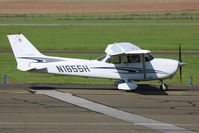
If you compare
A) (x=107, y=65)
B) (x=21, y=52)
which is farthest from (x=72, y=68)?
(x=21, y=52)

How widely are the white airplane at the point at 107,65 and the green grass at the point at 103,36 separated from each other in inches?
705

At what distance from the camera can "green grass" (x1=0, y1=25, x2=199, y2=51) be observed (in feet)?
134

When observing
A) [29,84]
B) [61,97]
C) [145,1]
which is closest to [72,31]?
[29,84]

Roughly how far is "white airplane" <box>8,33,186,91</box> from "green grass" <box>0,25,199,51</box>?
1792cm

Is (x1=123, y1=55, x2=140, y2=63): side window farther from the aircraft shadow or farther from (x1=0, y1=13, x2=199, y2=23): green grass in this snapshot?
(x1=0, y1=13, x2=199, y2=23): green grass

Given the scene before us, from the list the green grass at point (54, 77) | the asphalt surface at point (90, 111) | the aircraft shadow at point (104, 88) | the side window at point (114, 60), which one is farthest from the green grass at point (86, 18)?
the asphalt surface at point (90, 111)

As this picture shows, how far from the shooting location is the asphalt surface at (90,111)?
13695 millimetres

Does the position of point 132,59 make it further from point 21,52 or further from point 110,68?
point 21,52

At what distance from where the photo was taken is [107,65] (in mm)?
20641

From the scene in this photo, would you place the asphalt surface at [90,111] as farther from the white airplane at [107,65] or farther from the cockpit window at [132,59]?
the cockpit window at [132,59]

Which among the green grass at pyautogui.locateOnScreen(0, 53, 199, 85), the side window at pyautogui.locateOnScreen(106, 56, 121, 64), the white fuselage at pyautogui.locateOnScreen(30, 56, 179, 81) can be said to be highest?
the side window at pyautogui.locateOnScreen(106, 56, 121, 64)

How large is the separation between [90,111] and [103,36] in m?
34.3

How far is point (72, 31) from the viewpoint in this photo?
180ft

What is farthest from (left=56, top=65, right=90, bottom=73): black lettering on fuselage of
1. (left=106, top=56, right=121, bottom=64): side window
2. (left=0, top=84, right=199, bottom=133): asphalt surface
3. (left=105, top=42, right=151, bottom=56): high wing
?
(left=105, top=42, right=151, bottom=56): high wing
